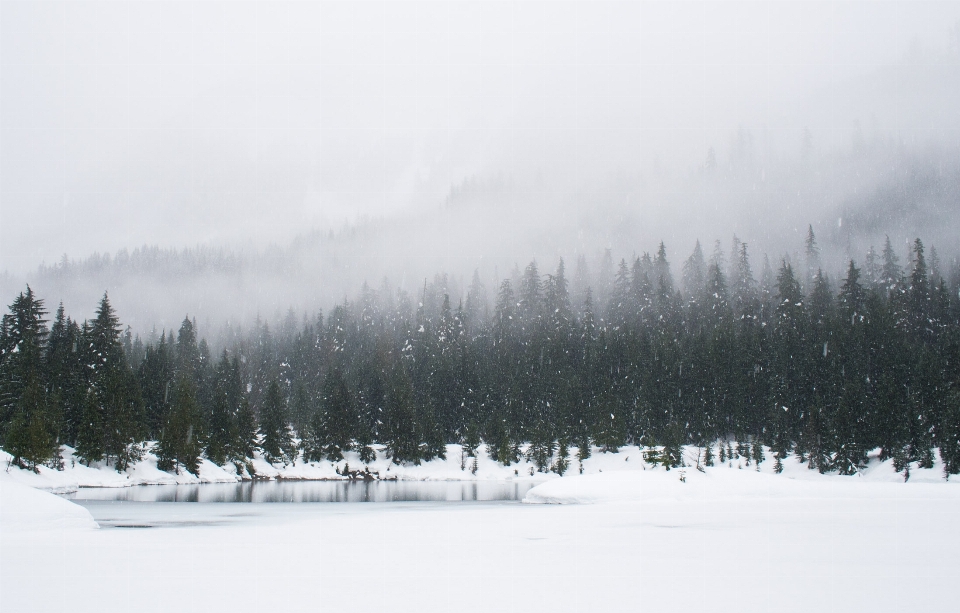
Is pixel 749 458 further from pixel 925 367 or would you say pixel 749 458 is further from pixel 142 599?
pixel 142 599

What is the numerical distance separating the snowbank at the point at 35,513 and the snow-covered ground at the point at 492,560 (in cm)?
6

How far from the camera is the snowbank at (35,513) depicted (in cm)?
2061

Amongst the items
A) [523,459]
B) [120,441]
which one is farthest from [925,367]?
[120,441]

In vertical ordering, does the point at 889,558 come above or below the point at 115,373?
below

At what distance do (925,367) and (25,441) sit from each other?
87.5 m

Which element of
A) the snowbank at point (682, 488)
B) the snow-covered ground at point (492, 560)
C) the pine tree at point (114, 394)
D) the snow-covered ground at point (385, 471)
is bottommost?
the snow-covered ground at point (385, 471)

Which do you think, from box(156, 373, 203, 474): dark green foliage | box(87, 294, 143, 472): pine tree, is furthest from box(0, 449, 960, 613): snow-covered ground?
box(156, 373, 203, 474): dark green foliage

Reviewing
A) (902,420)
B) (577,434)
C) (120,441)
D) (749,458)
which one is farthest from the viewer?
(577,434)

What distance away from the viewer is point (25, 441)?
5391cm

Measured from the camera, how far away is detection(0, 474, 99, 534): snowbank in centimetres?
2061

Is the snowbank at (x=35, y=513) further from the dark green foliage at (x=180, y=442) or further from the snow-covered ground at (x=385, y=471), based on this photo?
the dark green foliage at (x=180, y=442)

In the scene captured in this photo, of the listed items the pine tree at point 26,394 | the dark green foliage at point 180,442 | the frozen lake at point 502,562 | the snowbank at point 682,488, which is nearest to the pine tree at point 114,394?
the dark green foliage at point 180,442

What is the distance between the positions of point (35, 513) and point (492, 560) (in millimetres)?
16742

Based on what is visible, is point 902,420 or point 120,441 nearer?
point 902,420
